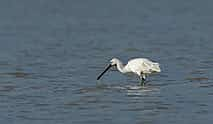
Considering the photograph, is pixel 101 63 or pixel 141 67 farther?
pixel 101 63

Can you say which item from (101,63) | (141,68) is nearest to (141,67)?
(141,68)

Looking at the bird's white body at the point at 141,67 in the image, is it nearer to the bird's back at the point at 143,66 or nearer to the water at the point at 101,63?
the bird's back at the point at 143,66

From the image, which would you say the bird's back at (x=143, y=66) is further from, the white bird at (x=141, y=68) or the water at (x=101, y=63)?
the water at (x=101, y=63)

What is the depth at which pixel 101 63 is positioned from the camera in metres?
22.5

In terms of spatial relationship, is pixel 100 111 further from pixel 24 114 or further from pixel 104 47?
pixel 104 47

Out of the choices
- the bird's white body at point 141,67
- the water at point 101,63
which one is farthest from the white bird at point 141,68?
the water at point 101,63

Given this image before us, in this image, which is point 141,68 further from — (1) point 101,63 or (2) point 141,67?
(1) point 101,63

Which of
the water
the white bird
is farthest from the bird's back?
the water

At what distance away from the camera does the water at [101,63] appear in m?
16.1

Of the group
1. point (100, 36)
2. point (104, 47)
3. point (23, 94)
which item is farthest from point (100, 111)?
point (100, 36)

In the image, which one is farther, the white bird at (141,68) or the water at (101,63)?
the white bird at (141,68)

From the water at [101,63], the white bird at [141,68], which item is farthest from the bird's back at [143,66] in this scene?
the water at [101,63]

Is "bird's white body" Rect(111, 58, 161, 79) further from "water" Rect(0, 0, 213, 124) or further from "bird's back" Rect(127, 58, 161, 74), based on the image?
"water" Rect(0, 0, 213, 124)

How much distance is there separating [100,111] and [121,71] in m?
3.63
